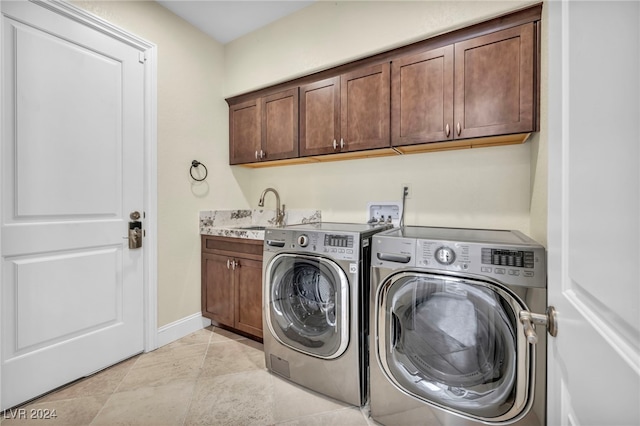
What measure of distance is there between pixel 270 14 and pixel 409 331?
2.67m

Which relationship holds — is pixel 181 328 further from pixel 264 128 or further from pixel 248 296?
pixel 264 128

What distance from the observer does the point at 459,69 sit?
166cm

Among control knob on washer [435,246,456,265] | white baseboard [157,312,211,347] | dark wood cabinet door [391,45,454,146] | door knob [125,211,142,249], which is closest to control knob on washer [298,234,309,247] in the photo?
control knob on washer [435,246,456,265]

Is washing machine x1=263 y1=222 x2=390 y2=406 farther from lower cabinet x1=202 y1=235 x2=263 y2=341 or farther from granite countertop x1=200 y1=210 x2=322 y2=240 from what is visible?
granite countertop x1=200 y1=210 x2=322 y2=240

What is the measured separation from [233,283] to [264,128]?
55.2 inches

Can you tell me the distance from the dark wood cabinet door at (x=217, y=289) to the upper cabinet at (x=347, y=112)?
1.23m

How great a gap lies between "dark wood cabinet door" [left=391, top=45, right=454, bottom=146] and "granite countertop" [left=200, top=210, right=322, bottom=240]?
3.64 feet

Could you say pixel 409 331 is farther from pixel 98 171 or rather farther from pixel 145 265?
pixel 98 171

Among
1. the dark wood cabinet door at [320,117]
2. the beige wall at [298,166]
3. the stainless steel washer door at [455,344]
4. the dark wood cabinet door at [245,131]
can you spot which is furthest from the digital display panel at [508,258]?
the dark wood cabinet door at [245,131]

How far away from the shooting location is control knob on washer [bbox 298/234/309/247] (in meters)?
1.67

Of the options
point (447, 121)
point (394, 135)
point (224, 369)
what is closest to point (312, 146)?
point (394, 135)

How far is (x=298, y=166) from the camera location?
2.70m

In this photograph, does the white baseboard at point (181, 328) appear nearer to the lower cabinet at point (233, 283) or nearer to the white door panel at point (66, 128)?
the lower cabinet at point (233, 283)

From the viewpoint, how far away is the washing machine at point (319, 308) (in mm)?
1530
